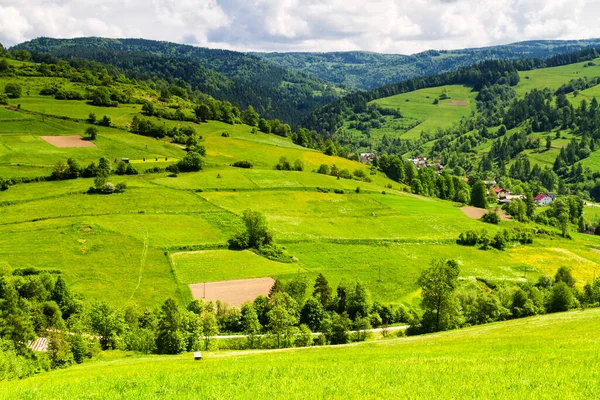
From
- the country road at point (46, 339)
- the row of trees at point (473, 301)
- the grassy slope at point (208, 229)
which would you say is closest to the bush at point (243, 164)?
the grassy slope at point (208, 229)

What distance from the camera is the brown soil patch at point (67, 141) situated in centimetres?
14350

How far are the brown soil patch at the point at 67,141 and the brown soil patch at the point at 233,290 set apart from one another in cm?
9486

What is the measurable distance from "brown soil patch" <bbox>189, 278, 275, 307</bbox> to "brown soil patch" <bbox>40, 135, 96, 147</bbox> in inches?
3735

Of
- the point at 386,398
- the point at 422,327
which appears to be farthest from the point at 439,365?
the point at 422,327

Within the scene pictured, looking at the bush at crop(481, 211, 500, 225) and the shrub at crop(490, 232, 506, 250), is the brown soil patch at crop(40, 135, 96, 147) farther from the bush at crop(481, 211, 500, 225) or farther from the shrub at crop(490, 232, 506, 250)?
the bush at crop(481, 211, 500, 225)

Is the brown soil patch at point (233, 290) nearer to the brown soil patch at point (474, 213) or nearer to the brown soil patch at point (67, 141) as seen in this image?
the brown soil patch at point (474, 213)

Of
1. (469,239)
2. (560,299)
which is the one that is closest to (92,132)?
(469,239)

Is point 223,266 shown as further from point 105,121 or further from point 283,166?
point 105,121

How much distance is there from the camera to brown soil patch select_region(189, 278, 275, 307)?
236ft

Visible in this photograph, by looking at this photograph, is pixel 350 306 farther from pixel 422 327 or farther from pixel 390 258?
pixel 390 258

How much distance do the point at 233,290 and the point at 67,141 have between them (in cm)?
10494

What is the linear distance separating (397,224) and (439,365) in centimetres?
9213

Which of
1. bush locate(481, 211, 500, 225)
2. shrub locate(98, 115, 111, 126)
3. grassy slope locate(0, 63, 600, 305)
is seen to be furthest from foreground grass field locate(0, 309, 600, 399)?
shrub locate(98, 115, 111, 126)

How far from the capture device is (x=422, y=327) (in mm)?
63438
